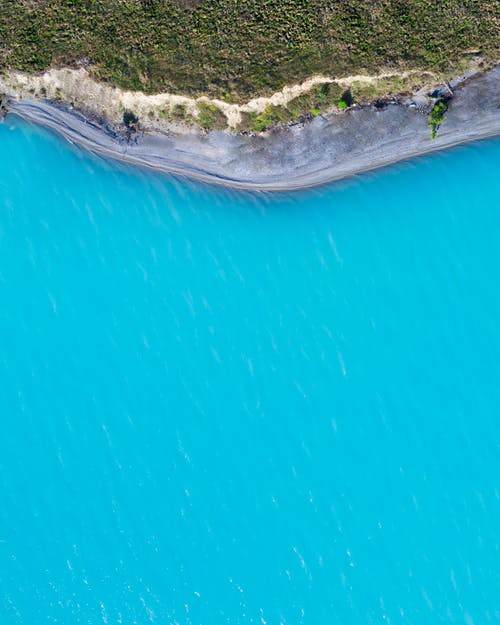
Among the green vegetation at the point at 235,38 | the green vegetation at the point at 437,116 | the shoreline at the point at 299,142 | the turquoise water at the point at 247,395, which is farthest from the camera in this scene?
the turquoise water at the point at 247,395

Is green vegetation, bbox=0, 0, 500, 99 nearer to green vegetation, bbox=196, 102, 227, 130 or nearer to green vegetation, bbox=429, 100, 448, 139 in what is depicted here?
green vegetation, bbox=196, 102, 227, 130

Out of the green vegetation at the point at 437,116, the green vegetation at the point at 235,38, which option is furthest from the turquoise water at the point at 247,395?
the green vegetation at the point at 235,38

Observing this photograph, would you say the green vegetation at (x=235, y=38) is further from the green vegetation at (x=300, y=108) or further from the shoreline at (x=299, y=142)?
the shoreline at (x=299, y=142)

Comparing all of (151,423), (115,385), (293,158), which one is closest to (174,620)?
(151,423)

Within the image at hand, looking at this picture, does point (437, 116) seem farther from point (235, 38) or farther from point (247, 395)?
point (247, 395)

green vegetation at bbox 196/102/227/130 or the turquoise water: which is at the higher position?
green vegetation at bbox 196/102/227/130

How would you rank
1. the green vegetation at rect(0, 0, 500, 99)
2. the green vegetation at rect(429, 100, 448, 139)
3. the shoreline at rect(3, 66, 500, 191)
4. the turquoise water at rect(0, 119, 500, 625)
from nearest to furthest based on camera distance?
the green vegetation at rect(0, 0, 500, 99) < the green vegetation at rect(429, 100, 448, 139) < the shoreline at rect(3, 66, 500, 191) < the turquoise water at rect(0, 119, 500, 625)

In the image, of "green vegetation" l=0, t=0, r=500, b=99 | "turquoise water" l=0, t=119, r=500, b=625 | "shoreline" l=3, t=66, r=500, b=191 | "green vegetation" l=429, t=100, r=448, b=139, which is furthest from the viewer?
"turquoise water" l=0, t=119, r=500, b=625

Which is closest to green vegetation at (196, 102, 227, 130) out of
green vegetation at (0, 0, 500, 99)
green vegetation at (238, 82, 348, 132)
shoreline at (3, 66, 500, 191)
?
shoreline at (3, 66, 500, 191)

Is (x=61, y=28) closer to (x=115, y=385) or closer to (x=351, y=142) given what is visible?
(x=351, y=142)
